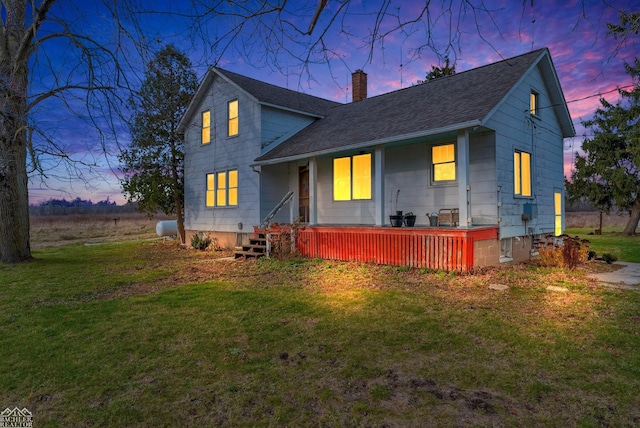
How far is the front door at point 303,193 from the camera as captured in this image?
1441 cm

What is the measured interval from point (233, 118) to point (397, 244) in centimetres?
912

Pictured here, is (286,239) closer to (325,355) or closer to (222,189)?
(222,189)

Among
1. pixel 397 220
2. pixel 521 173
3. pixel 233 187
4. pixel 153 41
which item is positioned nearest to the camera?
pixel 153 41

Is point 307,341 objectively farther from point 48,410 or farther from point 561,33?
point 561,33

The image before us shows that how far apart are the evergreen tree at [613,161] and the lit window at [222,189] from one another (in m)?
21.1

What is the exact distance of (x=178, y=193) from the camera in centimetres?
1831

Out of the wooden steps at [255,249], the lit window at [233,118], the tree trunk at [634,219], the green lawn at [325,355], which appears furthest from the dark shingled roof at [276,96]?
the tree trunk at [634,219]

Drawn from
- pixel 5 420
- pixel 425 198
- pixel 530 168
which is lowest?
pixel 5 420

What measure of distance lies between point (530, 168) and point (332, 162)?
6.23 m

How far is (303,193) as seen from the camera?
47.6 ft

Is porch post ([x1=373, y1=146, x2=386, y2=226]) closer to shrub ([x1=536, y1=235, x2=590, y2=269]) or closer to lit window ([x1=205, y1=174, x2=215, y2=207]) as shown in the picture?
shrub ([x1=536, y1=235, x2=590, y2=269])

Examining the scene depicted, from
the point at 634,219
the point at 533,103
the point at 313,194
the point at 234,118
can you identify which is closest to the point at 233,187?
the point at 234,118

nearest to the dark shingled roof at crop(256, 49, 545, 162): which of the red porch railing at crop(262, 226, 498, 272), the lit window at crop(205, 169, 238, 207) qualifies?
the lit window at crop(205, 169, 238, 207)

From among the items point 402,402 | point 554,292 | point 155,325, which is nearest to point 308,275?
point 155,325
